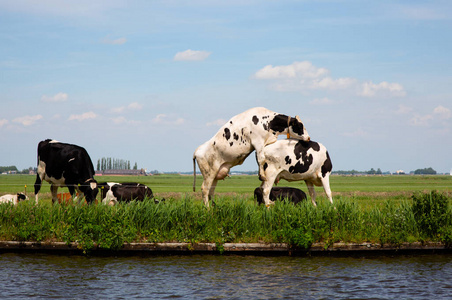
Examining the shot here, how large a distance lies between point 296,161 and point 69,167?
7.53 m

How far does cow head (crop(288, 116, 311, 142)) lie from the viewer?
51.8 ft

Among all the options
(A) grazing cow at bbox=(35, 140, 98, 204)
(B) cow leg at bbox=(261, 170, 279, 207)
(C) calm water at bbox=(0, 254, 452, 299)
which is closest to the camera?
(C) calm water at bbox=(0, 254, 452, 299)

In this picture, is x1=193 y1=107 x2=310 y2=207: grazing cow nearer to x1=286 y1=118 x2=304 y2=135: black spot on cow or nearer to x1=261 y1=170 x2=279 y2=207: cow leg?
x1=286 y1=118 x2=304 y2=135: black spot on cow

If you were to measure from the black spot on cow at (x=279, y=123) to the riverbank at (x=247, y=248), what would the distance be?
3.57 metres

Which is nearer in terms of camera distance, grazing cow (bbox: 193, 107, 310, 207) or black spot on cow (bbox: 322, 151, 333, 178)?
grazing cow (bbox: 193, 107, 310, 207)

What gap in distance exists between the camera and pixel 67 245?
13641 millimetres

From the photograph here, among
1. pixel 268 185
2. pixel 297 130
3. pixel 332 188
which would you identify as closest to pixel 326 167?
pixel 268 185

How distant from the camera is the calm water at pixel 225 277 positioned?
32.6 ft

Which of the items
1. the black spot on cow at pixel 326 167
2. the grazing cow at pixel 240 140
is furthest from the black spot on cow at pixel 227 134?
the black spot on cow at pixel 326 167

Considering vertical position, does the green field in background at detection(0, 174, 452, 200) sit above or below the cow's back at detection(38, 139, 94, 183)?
below

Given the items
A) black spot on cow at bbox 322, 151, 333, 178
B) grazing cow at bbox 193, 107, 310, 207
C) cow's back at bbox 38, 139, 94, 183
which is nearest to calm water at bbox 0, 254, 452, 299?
grazing cow at bbox 193, 107, 310, 207

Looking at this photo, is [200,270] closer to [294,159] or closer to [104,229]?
[104,229]

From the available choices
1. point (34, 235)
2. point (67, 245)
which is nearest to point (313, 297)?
point (67, 245)

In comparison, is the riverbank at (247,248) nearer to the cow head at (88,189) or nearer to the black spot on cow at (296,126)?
the black spot on cow at (296,126)
